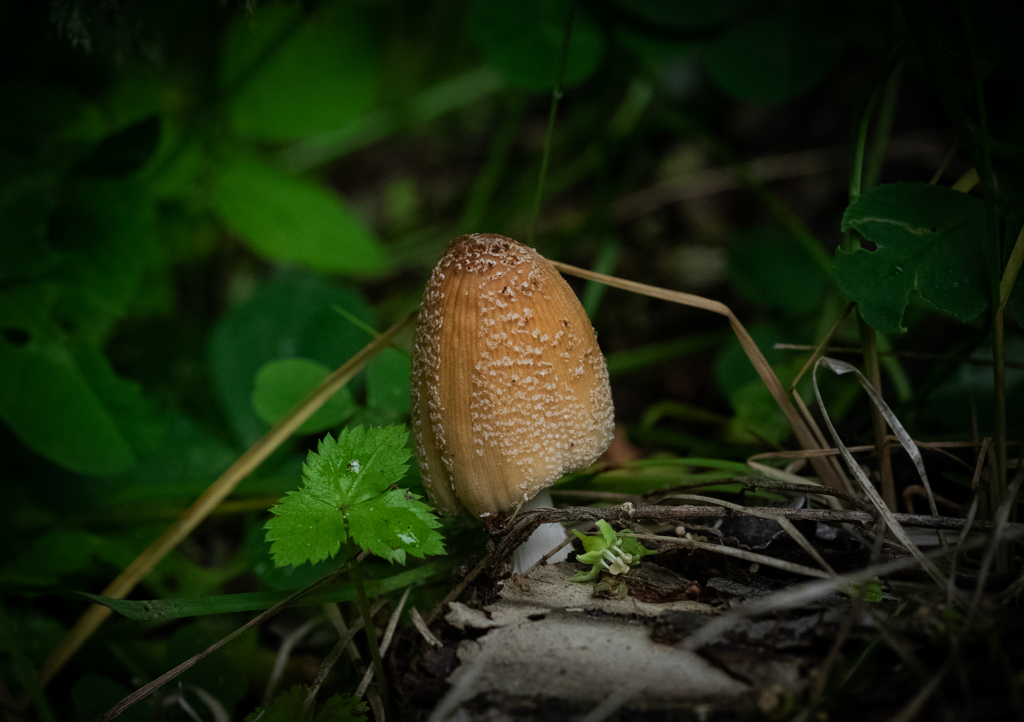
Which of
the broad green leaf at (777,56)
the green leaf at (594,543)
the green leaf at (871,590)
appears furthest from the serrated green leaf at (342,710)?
the broad green leaf at (777,56)

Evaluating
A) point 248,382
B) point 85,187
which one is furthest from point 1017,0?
point 85,187

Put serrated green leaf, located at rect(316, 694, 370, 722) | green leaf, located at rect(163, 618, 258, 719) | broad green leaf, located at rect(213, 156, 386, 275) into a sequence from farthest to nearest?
broad green leaf, located at rect(213, 156, 386, 275), green leaf, located at rect(163, 618, 258, 719), serrated green leaf, located at rect(316, 694, 370, 722)

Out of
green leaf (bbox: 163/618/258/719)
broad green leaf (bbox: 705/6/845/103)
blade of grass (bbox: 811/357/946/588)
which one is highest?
broad green leaf (bbox: 705/6/845/103)

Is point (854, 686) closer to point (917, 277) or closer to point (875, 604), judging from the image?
point (875, 604)

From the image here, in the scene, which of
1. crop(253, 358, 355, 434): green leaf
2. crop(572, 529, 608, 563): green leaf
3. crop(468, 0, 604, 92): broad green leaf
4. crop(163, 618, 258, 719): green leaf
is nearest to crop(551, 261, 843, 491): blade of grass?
crop(572, 529, 608, 563): green leaf

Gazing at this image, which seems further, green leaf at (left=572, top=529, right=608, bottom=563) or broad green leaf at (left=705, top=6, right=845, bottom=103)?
broad green leaf at (left=705, top=6, right=845, bottom=103)

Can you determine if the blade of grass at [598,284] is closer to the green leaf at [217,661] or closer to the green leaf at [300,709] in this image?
the green leaf at [300,709]

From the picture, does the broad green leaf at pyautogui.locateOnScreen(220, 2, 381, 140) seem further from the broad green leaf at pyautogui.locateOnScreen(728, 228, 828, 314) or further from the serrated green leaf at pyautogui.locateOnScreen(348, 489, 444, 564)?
the serrated green leaf at pyautogui.locateOnScreen(348, 489, 444, 564)
